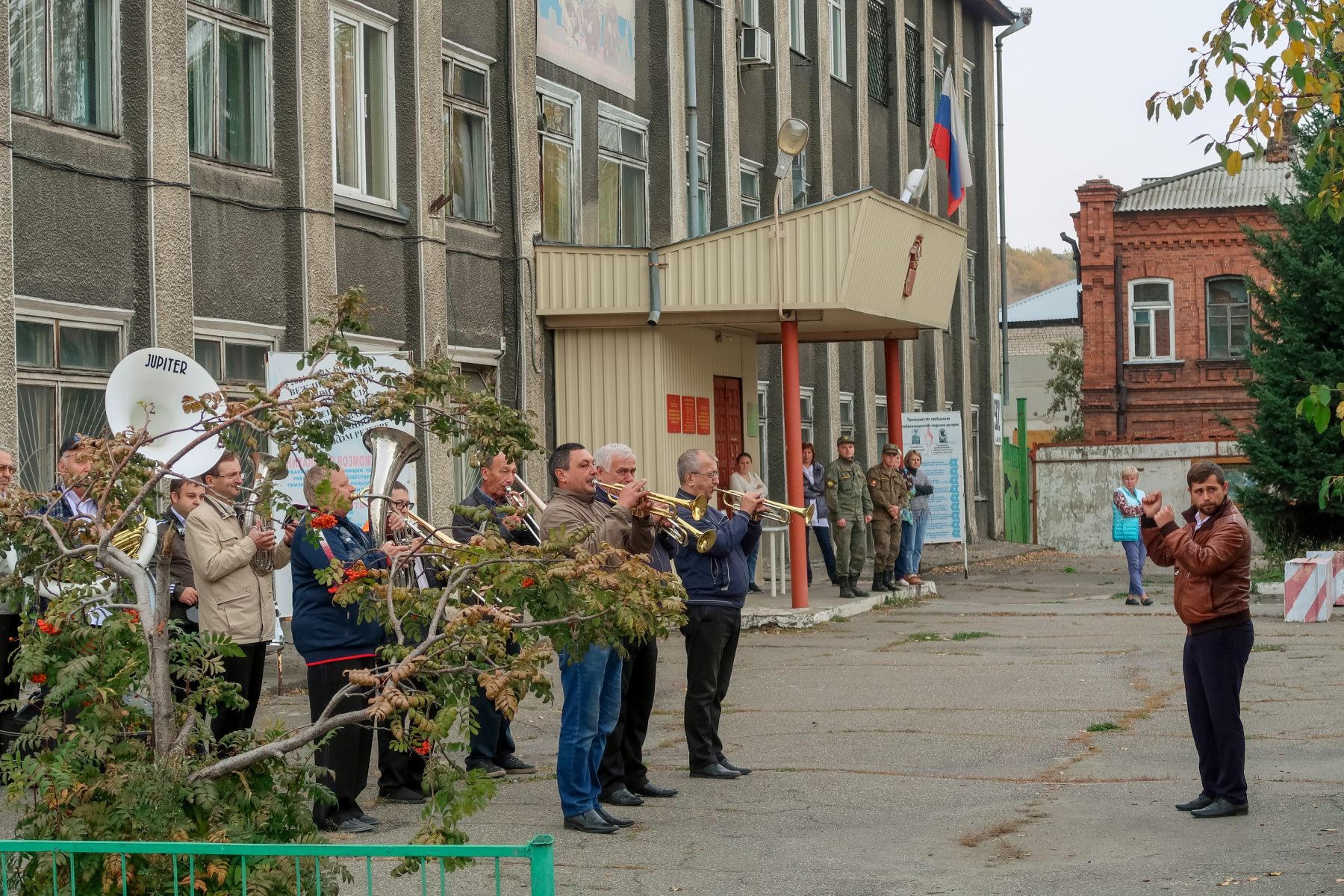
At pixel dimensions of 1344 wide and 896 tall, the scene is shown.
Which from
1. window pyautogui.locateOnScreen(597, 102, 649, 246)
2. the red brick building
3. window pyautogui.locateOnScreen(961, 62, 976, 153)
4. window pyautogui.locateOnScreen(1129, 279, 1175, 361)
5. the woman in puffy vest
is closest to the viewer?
the woman in puffy vest

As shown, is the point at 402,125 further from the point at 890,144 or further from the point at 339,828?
the point at 890,144

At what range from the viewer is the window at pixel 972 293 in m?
37.2

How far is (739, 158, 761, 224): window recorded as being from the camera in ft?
88.6

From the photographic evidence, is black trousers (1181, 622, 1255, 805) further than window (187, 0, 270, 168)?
No

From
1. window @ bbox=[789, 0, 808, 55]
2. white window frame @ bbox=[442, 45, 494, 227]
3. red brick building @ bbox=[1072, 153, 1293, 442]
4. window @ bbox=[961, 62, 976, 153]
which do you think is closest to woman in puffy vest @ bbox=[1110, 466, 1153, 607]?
white window frame @ bbox=[442, 45, 494, 227]

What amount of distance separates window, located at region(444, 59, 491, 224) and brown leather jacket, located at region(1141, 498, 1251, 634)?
11323 millimetres

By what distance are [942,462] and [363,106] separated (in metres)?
11.0

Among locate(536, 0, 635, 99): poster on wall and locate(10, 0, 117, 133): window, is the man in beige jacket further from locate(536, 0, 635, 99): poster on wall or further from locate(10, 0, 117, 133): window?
locate(536, 0, 635, 99): poster on wall

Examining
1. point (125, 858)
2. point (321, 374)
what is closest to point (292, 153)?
point (321, 374)

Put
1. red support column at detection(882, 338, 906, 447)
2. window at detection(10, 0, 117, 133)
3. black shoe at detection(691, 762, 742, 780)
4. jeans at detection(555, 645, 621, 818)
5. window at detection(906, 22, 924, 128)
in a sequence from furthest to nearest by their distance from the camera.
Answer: window at detection(906, 22, 924, 128) → red support column at detection(882, 338, 906, 447) → window at detection(10, 0, 117, 133) → black shoe at detection(691, 762, 742, 780) → jeans at detection(555, 645, 621, 818)

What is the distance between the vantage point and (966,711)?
42.3 feet

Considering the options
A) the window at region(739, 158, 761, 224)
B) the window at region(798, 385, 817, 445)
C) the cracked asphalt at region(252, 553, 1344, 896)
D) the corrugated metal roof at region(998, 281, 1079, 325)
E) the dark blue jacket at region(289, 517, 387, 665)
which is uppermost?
the corrugated metal roof at region(998, 281, 1079, 325)

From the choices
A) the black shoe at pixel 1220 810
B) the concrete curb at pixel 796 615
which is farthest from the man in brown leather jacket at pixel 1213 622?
the concrete curb at pixel 796 615

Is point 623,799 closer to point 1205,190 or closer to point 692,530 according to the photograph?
point 692,530
